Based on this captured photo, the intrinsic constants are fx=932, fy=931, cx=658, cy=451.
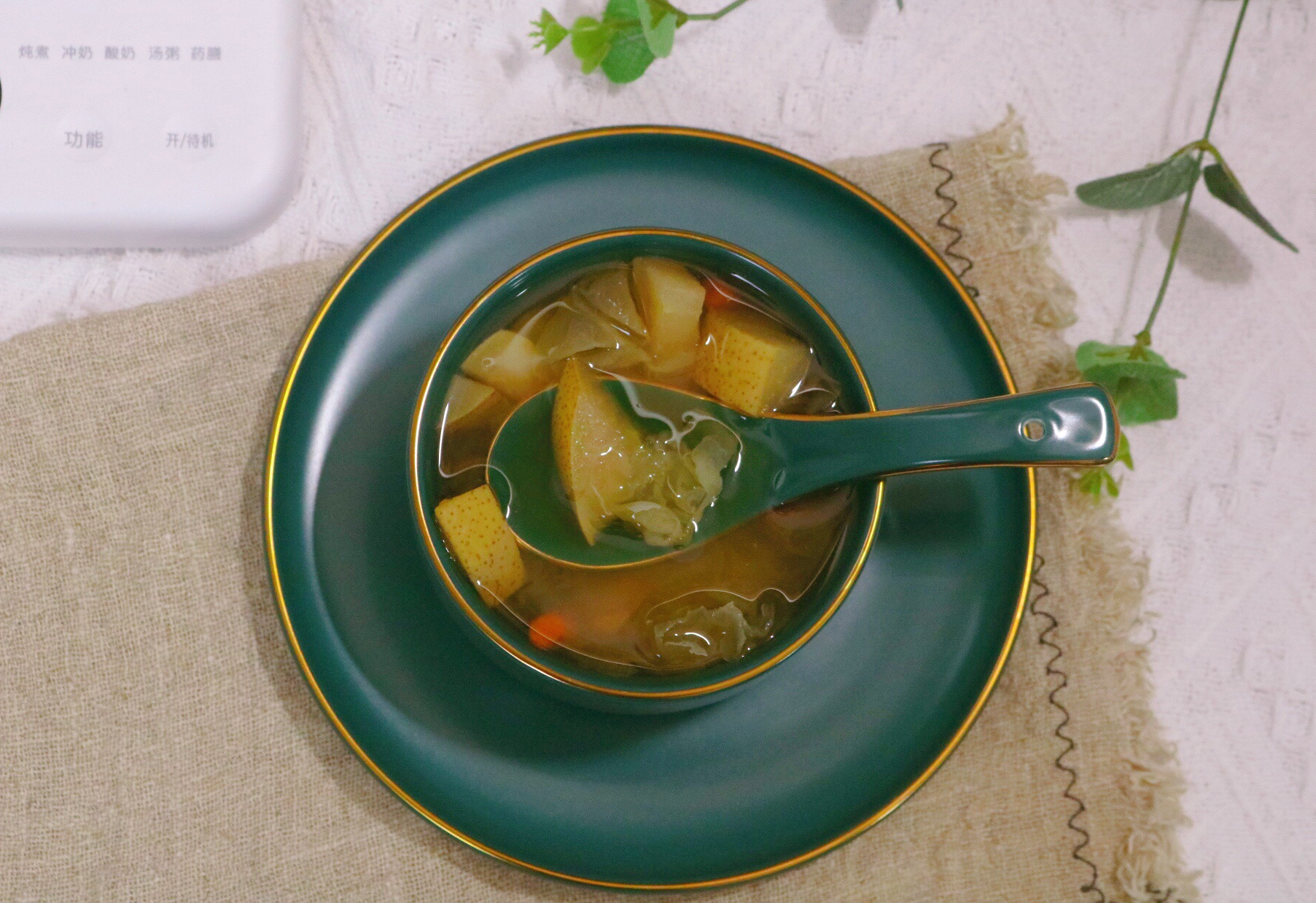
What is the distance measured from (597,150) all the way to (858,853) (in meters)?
0.62

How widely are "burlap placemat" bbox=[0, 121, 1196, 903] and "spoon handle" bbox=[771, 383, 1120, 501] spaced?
0.24 meters

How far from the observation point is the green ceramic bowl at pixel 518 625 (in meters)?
0.59

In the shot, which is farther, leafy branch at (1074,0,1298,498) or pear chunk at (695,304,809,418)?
leafy branch at (1074,0,1298,498)

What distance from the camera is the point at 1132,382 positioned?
84 cm

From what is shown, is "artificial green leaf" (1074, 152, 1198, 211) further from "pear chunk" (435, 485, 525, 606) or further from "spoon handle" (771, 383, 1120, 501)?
"pear chunk" (435, 485, 525, 606)

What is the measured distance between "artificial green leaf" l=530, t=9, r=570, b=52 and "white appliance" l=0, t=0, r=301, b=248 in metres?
0.22

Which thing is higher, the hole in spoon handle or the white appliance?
the hole in spoon handle

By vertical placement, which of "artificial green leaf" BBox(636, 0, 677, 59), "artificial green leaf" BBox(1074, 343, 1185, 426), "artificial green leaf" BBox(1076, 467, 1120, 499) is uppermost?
"artificial green leaf" BBox(1074, 343, 1185, 426)

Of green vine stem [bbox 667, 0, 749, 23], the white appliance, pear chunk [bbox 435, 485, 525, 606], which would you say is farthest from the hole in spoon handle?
the white appliance

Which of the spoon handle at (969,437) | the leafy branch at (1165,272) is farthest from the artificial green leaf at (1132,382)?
the spoon handle at (969,437)

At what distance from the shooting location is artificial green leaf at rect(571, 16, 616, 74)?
810 mm

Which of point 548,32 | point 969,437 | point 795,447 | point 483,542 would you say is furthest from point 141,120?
point 969,437

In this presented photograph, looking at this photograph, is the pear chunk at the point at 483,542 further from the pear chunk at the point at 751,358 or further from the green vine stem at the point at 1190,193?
the green vine stem at the point at 1190,193

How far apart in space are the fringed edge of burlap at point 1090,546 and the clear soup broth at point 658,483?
25 centimetres
